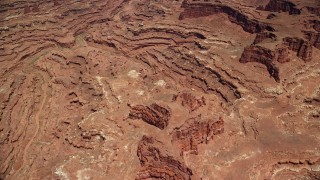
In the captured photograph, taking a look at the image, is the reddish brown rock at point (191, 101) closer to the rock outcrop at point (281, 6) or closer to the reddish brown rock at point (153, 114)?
the reddish brown rock at point (153, 114)

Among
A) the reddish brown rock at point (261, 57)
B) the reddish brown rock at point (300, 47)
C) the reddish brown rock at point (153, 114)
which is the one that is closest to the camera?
the reddish brown rock at point (153, 114)

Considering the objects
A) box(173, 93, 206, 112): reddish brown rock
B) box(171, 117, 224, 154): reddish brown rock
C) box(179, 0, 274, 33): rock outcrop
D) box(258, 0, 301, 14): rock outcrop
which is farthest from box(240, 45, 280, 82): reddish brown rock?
box(258, 0, 301, 14): rock outcrop

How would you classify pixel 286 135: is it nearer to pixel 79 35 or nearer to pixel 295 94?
pixel 295 94

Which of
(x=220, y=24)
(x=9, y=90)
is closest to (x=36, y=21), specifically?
(x=9, y=90)

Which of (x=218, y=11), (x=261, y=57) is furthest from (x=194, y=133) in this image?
(x=218, y=11)

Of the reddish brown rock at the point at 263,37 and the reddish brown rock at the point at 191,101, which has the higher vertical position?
the reddish brown rock at the point at 263,37

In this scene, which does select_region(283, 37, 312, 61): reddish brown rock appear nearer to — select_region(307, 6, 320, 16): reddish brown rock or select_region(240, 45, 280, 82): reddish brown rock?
select_region(240, 45, 280, 82): reddish brown rock

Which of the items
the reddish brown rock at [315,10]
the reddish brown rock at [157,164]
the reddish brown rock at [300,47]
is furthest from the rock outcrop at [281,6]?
the reddish brown rock at [157,164]
